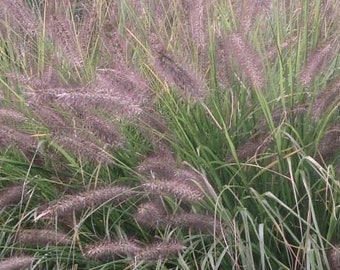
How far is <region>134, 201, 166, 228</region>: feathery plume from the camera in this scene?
8.39ft

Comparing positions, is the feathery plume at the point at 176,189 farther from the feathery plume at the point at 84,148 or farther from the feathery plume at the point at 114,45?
the feathery plume at the point at 114,45

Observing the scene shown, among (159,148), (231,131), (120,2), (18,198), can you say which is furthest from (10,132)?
(120,2)

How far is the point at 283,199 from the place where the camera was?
9.00 feet

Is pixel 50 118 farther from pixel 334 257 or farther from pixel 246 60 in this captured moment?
pixel 334 257

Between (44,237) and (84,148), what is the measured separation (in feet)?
1.08

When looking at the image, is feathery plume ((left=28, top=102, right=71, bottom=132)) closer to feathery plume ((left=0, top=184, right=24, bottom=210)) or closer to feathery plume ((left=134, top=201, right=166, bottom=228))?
feathery plume ((left=0, top=184, right=24, bottom=210))

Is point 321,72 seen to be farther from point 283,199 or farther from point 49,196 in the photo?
point 49,196

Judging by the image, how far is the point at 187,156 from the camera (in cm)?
278

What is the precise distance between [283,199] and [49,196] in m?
0.82

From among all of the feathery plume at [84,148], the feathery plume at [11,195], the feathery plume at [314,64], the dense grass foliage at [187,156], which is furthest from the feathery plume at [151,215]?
the feathery plume at [314,64]

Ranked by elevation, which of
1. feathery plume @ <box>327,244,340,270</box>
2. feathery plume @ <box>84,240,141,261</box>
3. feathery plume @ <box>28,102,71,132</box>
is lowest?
feathery plume @ <box>84,240,141,261</box>

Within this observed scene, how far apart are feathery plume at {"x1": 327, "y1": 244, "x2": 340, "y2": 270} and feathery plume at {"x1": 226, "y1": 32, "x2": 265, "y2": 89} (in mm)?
546

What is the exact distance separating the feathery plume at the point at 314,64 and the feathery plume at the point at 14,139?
2.94 feet

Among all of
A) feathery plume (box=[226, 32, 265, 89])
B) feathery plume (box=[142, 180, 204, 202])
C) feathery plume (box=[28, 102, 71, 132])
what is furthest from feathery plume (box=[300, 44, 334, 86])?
feathery plume (box=[28, 102, 71, 132])
